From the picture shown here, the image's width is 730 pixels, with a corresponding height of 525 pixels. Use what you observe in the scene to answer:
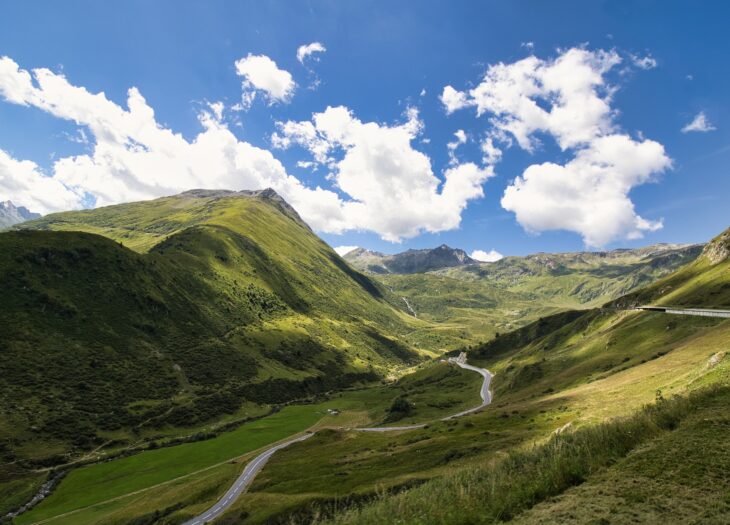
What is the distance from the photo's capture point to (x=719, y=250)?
15750cm

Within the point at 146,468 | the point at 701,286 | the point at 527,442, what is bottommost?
the point at 146,468

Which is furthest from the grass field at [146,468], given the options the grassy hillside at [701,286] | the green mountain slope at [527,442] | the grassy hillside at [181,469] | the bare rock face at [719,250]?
the bare rock face at [719,250]

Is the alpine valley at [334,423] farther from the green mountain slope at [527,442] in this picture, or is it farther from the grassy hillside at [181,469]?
the grassy hillside at [181,469]

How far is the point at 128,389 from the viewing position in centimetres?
14025

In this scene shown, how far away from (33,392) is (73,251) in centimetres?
10039

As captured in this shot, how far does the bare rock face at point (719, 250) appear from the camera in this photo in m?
152

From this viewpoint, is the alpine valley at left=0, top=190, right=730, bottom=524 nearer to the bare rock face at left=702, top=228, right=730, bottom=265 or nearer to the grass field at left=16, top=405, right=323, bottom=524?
the grass field at left=16, top=405, right=323, bottom=524

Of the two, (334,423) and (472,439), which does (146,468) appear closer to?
(334,423)

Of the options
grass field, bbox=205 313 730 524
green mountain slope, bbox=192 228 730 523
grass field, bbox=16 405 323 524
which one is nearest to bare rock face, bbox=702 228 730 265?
green mountain slope, bbox=192 228 730 523

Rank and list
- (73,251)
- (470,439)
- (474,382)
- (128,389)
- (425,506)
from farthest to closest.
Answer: (73,251), (474,382), (128,389), (470,439), (425,506)

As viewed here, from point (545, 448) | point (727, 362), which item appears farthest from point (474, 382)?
point (545, 448)

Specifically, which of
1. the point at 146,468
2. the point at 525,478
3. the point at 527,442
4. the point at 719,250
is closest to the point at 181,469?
the point at 146,468

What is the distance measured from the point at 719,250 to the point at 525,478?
653ft

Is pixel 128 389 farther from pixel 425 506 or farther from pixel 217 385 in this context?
pixel 425 506
